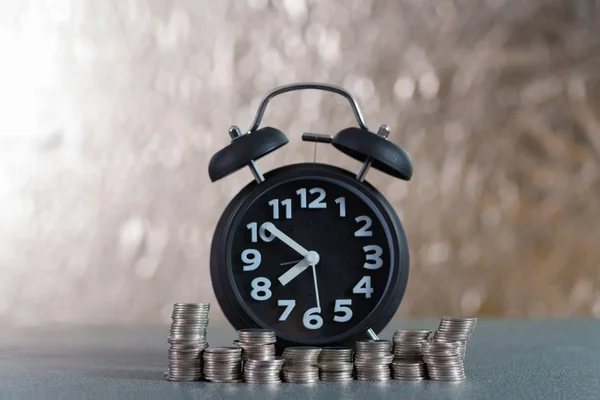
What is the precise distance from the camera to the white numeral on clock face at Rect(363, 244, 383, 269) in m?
1.36

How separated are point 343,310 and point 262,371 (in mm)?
244

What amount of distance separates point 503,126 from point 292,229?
174 cm

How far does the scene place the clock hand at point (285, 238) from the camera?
53.2 inches

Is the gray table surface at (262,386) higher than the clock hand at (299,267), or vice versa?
the clock hand at (299,267)

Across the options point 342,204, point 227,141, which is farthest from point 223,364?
point 227,141

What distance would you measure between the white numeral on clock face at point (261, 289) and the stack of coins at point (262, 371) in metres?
0.20

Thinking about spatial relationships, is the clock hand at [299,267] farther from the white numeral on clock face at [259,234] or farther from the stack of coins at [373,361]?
the stack of coins at [373,361]

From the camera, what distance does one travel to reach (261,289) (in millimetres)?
1347

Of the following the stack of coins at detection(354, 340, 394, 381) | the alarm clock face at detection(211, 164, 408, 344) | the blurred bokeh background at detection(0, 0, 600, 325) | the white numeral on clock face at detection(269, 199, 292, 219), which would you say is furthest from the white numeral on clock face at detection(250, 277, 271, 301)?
the blurred bokeh background at detection(0, 0, 600, 325)

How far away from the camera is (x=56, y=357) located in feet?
5.12

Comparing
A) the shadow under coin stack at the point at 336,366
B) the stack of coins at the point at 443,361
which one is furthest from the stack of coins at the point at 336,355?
the stack of coins at the point at 443,361

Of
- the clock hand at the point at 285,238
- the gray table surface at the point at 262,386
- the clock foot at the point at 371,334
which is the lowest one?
the gray table surface at the point at 262,386

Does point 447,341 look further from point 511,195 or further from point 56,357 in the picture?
point 511,195

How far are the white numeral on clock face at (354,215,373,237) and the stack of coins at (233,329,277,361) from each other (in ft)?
0.90
